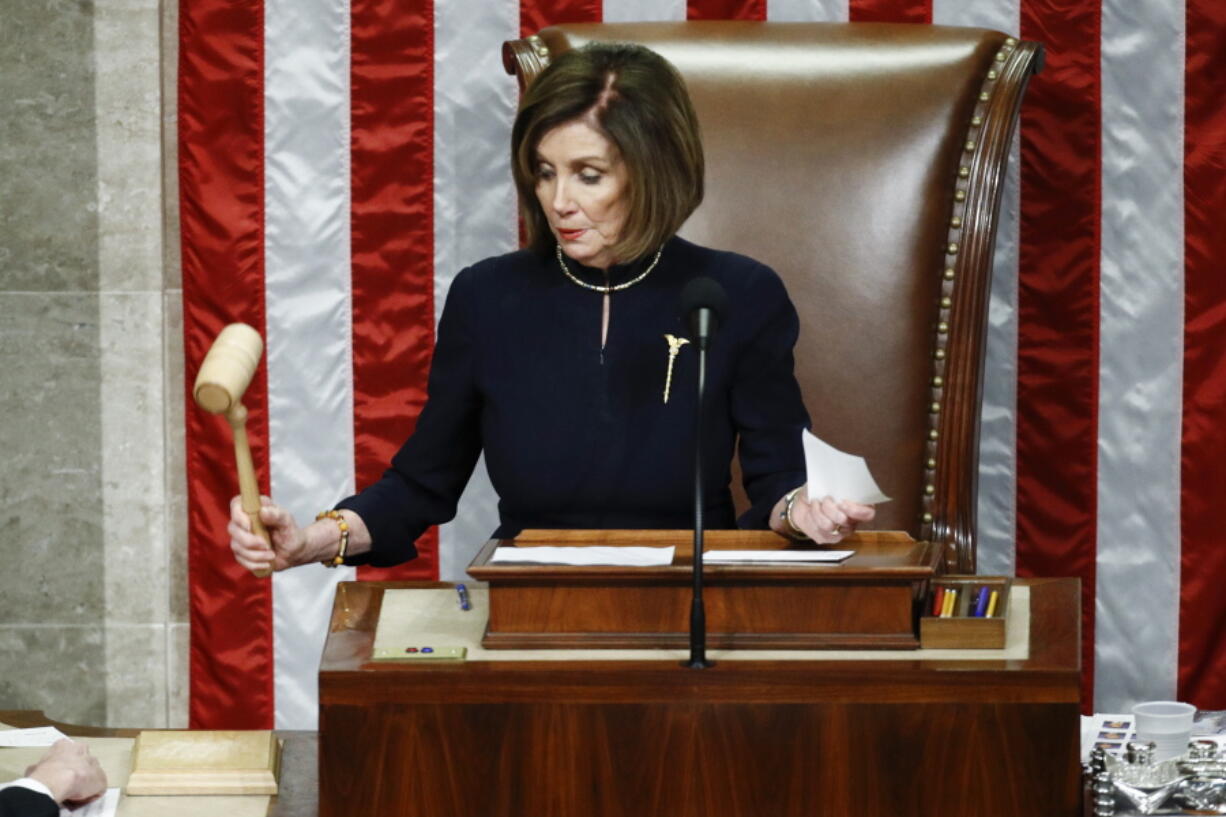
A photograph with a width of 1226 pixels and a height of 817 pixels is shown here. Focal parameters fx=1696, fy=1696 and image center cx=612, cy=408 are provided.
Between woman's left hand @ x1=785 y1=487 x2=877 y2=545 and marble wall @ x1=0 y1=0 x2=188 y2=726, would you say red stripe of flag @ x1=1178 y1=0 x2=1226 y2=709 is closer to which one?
woman's left hand @ x1=785 y1=487 x2=877 y2=545

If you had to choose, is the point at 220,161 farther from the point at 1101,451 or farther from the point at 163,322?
the point at 1101,451

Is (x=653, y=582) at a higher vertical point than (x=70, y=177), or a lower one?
lower

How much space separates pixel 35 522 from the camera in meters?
3.48

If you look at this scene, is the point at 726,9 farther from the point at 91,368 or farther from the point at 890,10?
the point at 91,368

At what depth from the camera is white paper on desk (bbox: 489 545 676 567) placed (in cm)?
172

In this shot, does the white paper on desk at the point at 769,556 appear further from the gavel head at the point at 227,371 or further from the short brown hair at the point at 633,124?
the short brown hair at the point at 633,124

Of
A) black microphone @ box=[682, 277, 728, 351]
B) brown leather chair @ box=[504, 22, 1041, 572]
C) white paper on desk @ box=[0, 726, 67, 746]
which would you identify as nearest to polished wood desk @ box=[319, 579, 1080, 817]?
black microphone @ box=[682, 277, 728, 351]

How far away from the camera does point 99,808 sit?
1.72 meters

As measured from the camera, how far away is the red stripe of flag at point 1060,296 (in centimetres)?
326

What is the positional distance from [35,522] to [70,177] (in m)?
0.71

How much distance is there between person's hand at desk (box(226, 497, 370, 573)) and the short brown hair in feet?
1.87

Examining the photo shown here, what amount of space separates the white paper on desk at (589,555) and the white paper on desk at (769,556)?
48 millimetres

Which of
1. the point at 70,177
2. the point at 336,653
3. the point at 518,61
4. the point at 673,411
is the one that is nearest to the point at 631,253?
the point at 673,411

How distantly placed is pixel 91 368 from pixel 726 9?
1.47 metres
